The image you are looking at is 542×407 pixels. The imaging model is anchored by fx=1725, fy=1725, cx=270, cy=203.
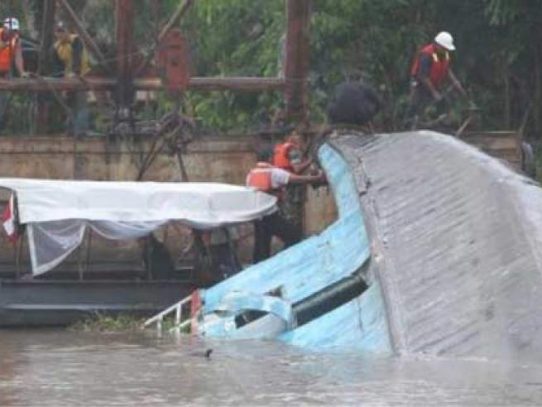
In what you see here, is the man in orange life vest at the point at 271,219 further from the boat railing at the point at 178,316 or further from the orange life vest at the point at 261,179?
the boat railing at the point at 178,316

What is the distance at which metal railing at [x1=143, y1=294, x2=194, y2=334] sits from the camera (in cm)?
1750

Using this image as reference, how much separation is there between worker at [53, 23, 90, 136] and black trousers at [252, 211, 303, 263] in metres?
5.10

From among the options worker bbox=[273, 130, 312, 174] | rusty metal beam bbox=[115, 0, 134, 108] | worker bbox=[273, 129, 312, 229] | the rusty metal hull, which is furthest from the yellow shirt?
the rusty metal hull

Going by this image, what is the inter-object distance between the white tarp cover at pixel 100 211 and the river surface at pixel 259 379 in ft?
15.0

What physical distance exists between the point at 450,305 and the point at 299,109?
1164 centimetres

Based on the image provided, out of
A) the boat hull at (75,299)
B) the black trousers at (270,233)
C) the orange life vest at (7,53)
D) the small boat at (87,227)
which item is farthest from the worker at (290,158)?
the orange life vest at (7,53)

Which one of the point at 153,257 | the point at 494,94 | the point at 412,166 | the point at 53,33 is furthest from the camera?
the point at 494,94

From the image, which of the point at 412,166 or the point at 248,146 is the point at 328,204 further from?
the point at 412,166

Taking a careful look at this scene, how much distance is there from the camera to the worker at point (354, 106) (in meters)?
20.9

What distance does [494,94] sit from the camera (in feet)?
102

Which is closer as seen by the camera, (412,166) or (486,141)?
(412,166)

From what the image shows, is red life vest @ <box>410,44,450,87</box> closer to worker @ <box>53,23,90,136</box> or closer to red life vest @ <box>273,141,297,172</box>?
red life vest @ <box>273,141,297,172</box>

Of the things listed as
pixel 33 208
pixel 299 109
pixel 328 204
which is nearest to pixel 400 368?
pixel 33 208

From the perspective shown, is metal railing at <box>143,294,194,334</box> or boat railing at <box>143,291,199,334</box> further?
metal railing at <box>143,294,194,334</box>
